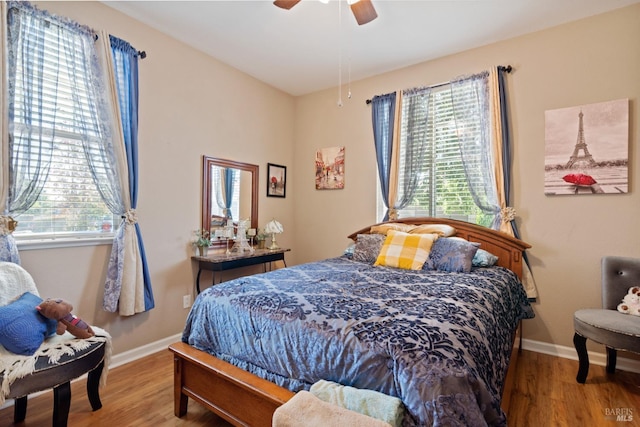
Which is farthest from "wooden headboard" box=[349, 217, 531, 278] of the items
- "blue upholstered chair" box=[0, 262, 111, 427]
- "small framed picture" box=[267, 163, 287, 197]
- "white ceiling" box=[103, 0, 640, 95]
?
"blue upholstered chair" box=[0, 262, 111, 427]

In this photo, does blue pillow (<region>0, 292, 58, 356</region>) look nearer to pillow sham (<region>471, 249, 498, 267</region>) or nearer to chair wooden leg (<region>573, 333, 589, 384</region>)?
pillow sham (<region>471, 249, 498, 267</region>)

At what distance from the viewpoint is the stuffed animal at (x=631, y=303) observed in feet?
7.29

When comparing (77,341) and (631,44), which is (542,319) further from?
(77,341)

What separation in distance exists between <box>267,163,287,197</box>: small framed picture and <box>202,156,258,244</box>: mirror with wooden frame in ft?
0.82

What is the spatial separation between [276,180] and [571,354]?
11.7 ft

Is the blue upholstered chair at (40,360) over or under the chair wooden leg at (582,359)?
over

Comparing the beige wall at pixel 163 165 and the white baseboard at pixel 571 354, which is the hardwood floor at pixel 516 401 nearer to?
the white baseboard at pixel 571 354

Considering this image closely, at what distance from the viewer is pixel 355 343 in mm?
1300

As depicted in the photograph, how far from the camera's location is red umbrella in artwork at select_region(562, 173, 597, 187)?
2.58 metres

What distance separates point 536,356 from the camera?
2.75 metres

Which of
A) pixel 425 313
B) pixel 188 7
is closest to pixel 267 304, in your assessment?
pixel 425 313

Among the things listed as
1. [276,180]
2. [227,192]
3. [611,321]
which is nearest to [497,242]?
[611,321]

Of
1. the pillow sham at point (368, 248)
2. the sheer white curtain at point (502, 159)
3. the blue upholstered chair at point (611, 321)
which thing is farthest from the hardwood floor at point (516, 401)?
the pillow sham at point (368, 248)

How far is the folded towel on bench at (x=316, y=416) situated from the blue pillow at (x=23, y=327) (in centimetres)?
140
